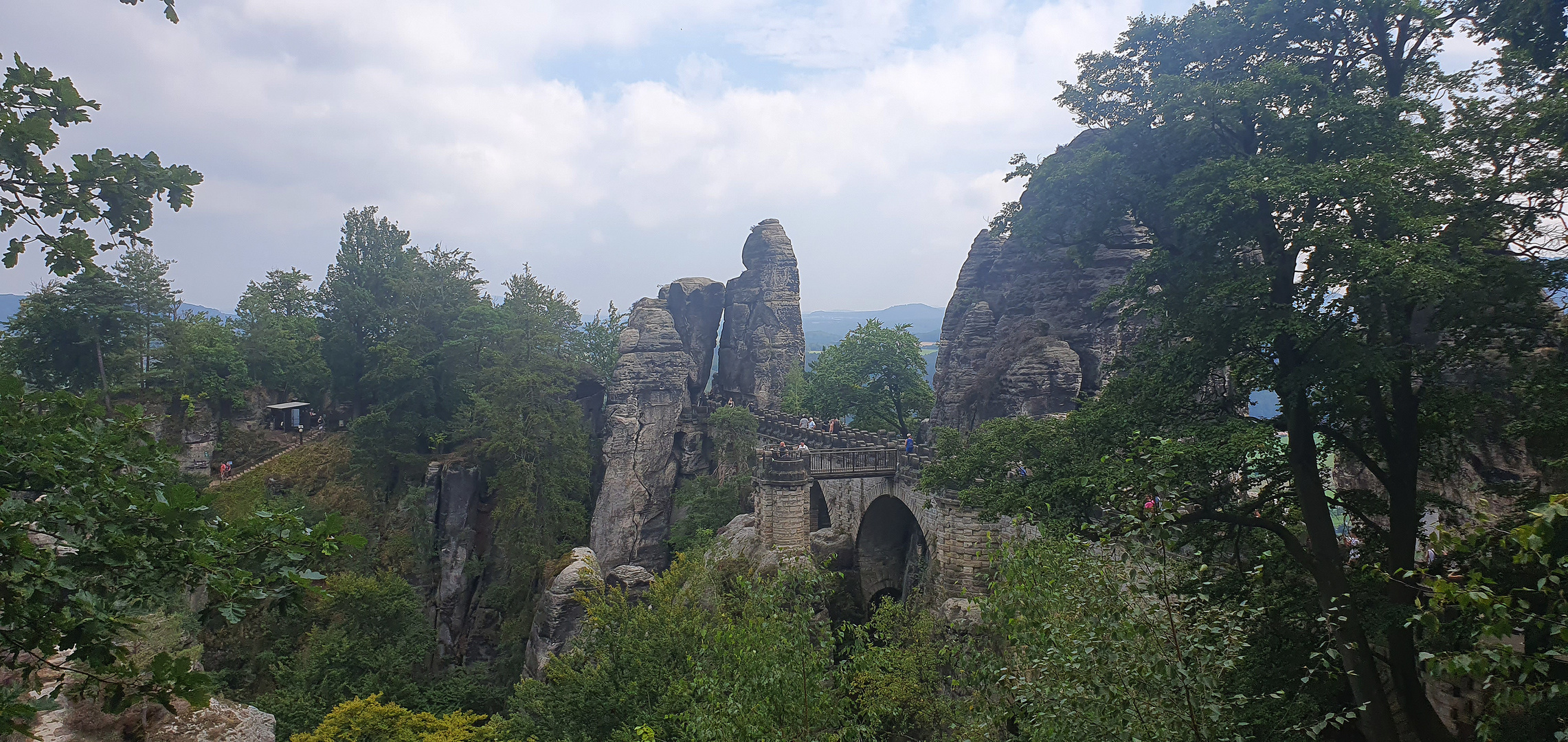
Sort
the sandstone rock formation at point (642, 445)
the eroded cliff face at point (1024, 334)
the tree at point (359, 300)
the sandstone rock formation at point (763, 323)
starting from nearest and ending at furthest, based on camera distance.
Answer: the eroded cliff face at point (1024, 334) → the sandstone rock formation at point (642, 445) → the tree at point (359, 300) → the sandstone rock formation at point (763, 323)

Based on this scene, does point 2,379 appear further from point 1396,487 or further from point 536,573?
point 536,573

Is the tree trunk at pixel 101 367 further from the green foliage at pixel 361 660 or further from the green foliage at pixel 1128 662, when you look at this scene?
the green foliage at pixel 1128 662

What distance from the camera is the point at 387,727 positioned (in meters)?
18.0

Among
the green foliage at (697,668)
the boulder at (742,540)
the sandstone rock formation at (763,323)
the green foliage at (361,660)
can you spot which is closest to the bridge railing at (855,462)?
the boulder at (742,540)

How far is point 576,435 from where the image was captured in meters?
33.6

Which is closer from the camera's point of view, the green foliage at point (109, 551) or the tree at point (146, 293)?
the green foliage at point (109, 551)

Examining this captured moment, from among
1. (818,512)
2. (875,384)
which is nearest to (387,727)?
(818,512)

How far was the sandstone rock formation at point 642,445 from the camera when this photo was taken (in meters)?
35.2

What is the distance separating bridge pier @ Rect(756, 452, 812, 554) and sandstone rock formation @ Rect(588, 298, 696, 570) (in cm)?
1092

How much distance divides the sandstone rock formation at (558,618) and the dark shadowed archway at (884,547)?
31.4ft

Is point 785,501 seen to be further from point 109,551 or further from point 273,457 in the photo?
point 273,457

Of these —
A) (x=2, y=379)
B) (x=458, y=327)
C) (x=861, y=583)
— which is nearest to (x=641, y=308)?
(x=458, y=327)

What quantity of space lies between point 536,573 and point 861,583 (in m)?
13.3

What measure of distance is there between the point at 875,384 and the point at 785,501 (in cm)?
1545
